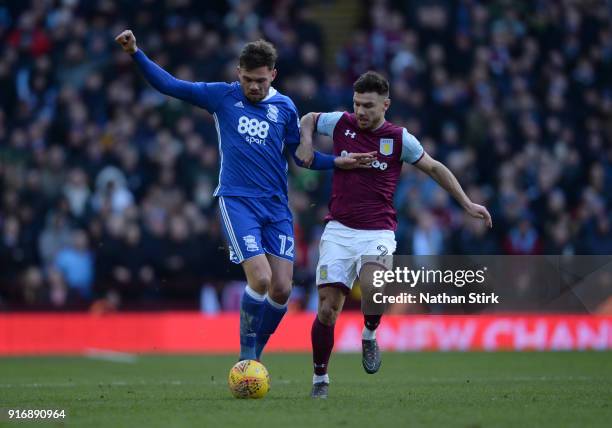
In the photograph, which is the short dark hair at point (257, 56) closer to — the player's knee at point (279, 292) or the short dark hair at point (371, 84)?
the short dark hair at point (371, 84)

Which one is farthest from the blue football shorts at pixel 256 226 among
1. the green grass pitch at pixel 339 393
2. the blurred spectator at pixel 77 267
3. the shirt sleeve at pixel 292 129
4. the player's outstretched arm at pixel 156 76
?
the blurred spectator at pixel 77 267

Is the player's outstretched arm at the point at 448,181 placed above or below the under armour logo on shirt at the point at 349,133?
below

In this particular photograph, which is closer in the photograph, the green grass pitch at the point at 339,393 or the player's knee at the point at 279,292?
the green grass pitch at the point at 339,393

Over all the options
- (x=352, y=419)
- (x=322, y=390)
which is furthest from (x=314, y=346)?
(x=352, y=419)

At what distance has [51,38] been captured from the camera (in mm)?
21516

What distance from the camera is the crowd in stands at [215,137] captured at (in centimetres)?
1833

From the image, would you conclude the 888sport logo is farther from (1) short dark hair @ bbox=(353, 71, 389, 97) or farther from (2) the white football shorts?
(2) the white football shorts

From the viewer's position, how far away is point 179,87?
1003 cm

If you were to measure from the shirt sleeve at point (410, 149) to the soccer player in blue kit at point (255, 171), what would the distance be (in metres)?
0.36

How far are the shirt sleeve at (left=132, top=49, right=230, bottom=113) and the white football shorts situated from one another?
146 cm

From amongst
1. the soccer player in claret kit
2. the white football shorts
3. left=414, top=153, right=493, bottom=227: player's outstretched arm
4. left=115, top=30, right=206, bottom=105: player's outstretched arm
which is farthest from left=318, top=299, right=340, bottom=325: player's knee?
left=115, top=30, right=206, bottom=105: player's outstretched arm

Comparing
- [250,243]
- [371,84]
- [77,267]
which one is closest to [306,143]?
[371,84]

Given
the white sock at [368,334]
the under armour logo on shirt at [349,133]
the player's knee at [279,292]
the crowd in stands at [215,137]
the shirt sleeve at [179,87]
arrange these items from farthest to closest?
the crowd in stands at [215,137]
the white sock at [368,334]
the under armour logo on shirt at [349,133]
the player's knee at [279,292]
the shirt sleeve at [179,87]

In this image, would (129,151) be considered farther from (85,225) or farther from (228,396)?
(228,396)
